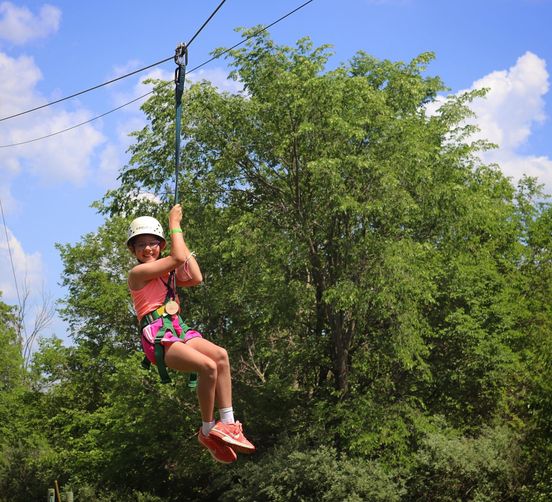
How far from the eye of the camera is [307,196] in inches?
956

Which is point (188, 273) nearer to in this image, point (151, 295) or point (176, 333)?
point (151, 295)

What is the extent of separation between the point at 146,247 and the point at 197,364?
3.00ft

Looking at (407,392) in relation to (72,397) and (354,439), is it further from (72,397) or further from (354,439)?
(72,397)

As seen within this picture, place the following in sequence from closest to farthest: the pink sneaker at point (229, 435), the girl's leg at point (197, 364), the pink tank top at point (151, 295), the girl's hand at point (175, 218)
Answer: the girl's leg at point (197, 364), the pink sneaker at point (229, 435), the pink tank top at point (151, 295), the girl's hand at point (175, 218)

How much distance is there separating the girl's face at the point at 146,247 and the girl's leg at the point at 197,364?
26.3 inches

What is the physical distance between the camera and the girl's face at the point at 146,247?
19.9ft

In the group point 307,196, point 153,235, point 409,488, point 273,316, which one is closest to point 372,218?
point 307,196

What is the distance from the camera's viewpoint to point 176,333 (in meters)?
5.86

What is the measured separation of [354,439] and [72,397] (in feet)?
66.5

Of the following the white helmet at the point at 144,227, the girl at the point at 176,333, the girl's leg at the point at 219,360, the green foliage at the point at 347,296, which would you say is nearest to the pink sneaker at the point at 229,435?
the girl at the point at 176,333

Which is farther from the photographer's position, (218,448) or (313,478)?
(313,478)

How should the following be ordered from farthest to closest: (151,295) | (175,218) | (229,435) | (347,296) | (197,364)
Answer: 1. (347,296)
2. (175,218)
3. (151,295)
4. (229,435)
5. (197,364)

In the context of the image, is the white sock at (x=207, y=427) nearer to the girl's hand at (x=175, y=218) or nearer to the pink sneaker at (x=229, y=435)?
the pink sneaker at (x=229, y=435)

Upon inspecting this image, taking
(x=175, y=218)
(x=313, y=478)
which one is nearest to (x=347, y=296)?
(x=313, y=478)
